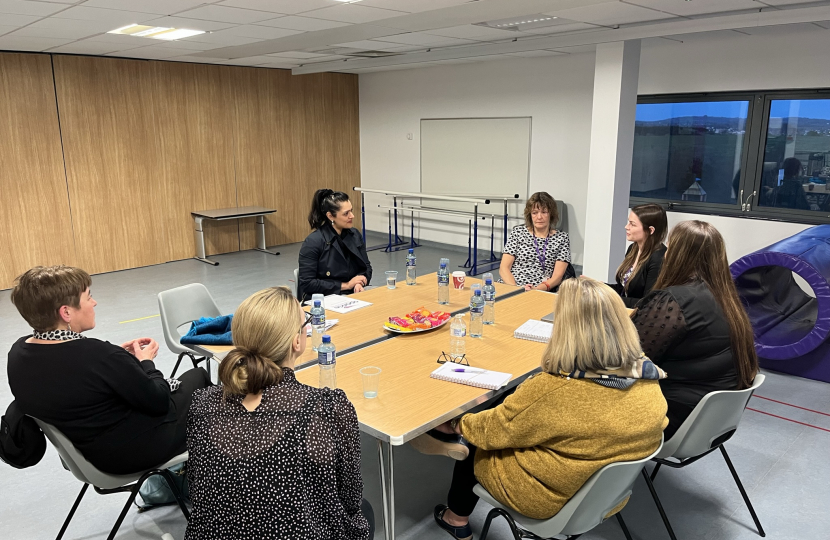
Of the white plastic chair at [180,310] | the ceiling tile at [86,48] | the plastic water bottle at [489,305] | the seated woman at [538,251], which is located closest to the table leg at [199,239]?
the ceiling tile at [86,48]

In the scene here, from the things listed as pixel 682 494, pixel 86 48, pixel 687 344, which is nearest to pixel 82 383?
pixel 687 344

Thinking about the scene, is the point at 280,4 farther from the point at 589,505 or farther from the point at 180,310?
the point at 589,505

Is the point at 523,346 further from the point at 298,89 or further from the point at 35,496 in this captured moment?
the point at 298,89

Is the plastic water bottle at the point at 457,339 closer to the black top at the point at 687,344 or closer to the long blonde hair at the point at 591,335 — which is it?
the black top at the point at 687,344

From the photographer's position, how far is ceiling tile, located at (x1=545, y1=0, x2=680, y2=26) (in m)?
4.69

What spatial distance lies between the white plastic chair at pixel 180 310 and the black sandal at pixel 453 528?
1.64 m

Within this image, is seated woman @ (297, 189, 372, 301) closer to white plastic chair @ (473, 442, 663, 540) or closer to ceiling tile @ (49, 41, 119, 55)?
white plastic chair @ (473, 442, 663, 540)

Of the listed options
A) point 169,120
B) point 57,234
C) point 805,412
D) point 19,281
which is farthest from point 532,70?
point 19,281

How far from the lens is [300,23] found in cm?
527

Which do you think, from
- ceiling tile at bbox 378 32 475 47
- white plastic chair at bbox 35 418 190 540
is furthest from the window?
white plastic chair at bbox 35 418 190 540

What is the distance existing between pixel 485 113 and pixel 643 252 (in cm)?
529

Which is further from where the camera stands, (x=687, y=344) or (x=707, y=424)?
(x=687, y=344)

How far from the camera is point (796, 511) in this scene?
2.86m

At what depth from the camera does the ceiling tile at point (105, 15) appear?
4.55 metres
